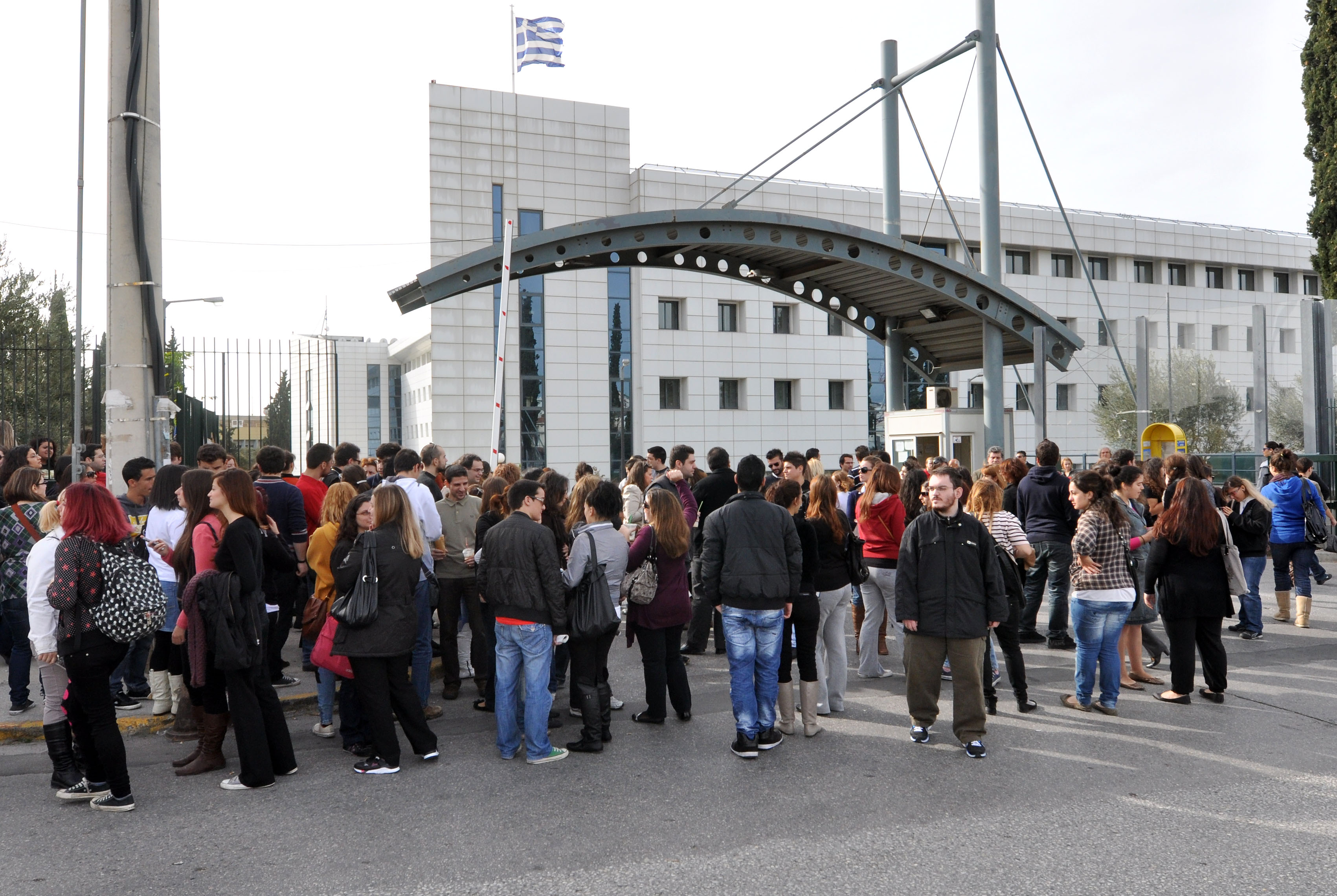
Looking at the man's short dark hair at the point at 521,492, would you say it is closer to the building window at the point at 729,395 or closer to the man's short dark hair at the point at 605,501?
the man's short dark hair at the point at 605,501

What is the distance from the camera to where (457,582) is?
25.5ft

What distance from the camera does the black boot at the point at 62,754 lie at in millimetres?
5457

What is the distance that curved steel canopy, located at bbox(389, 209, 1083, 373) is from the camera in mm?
12859

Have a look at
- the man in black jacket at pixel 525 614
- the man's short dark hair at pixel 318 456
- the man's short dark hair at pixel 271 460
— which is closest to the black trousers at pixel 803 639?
the man in black jacket at pixel 525 614

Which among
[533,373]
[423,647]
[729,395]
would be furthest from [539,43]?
[423,647]

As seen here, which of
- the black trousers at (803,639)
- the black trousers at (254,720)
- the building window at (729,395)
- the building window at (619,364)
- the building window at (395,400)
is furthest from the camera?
the building window at (395,400)

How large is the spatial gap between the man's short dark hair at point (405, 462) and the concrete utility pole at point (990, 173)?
11.1m

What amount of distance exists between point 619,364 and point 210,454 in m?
31.8

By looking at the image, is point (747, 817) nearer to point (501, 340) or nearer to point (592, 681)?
point (592, 681)

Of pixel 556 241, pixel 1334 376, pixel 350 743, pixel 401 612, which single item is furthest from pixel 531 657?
pixel 1334 376

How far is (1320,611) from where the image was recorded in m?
11.3

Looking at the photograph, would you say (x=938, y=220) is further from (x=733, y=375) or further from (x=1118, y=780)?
(x=1118, y=780)

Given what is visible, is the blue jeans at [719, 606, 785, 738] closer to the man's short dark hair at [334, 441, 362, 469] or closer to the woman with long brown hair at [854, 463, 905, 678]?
the woman with long brown hair at [854, 463, 905, 678]

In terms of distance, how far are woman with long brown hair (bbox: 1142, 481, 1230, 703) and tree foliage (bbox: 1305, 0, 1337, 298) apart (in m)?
18.9
